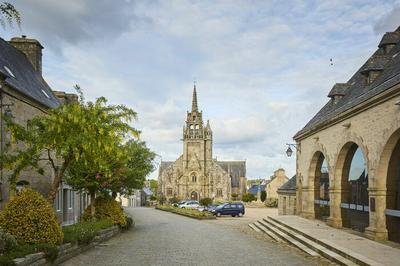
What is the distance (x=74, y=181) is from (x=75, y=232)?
750 centimetres

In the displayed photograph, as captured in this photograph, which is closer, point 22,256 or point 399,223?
point 22,256

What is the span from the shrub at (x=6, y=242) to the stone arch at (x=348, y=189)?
14040mm

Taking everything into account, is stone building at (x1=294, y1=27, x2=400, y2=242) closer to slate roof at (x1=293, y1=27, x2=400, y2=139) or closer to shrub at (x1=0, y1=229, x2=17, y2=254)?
slate roof at (x1=293, y1=27, x2=400, y2=139)

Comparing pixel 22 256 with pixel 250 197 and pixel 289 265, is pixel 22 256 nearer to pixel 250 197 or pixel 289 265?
pixel 289 265

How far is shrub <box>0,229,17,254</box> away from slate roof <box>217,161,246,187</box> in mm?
99194

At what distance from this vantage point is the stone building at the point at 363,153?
16391mm

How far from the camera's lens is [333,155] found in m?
22.5

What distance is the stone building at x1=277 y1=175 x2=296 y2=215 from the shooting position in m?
32.6

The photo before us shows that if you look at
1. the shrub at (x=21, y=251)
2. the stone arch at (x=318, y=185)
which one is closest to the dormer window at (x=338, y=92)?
the stone arch at (x=318, y=185)

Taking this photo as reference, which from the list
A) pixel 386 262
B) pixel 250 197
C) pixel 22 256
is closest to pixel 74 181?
pixel 22 256

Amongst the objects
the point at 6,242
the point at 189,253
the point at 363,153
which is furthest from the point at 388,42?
the point at 6,242

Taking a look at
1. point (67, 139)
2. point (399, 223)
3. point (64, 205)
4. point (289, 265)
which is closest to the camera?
point (289, 265)

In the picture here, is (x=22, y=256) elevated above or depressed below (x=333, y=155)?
below

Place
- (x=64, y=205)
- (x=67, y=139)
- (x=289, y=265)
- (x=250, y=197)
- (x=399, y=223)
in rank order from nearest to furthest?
(x=289, y=265) → (x=67, y=139) → (x=399, y=223) → (x=64, y=205) → (x=250, y=197)
